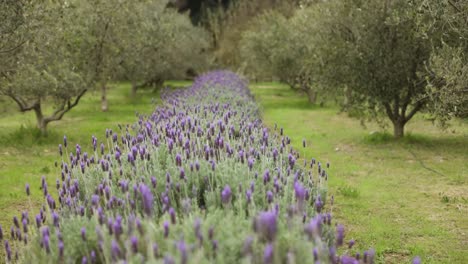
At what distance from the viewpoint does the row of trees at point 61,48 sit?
1131cm

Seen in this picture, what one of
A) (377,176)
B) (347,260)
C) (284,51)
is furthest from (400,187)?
(284,51)

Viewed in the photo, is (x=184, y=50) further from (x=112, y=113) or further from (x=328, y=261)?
(x=328, y=261)

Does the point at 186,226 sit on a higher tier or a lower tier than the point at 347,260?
higher

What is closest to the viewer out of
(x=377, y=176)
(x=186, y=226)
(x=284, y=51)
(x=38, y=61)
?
(x=186, y=226)

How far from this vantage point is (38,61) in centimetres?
1393

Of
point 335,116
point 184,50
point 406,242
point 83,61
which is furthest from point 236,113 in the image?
point 184,50

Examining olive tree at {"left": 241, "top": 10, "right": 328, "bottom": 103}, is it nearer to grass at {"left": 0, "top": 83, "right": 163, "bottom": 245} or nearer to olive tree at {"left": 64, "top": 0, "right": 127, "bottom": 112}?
grass at {"left": 0, "top": 83, "right": 163, "bottom": 245}

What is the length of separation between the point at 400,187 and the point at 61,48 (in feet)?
37.6

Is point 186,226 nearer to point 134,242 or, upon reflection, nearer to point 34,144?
point 134,242

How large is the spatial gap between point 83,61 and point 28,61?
5.11 meters

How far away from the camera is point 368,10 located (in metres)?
16.2

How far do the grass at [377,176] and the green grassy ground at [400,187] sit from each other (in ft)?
0.05

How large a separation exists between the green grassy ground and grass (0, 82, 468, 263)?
15 millimetres

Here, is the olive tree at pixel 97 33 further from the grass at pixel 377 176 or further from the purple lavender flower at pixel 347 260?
the purple lavender flower at pixel 347 260
